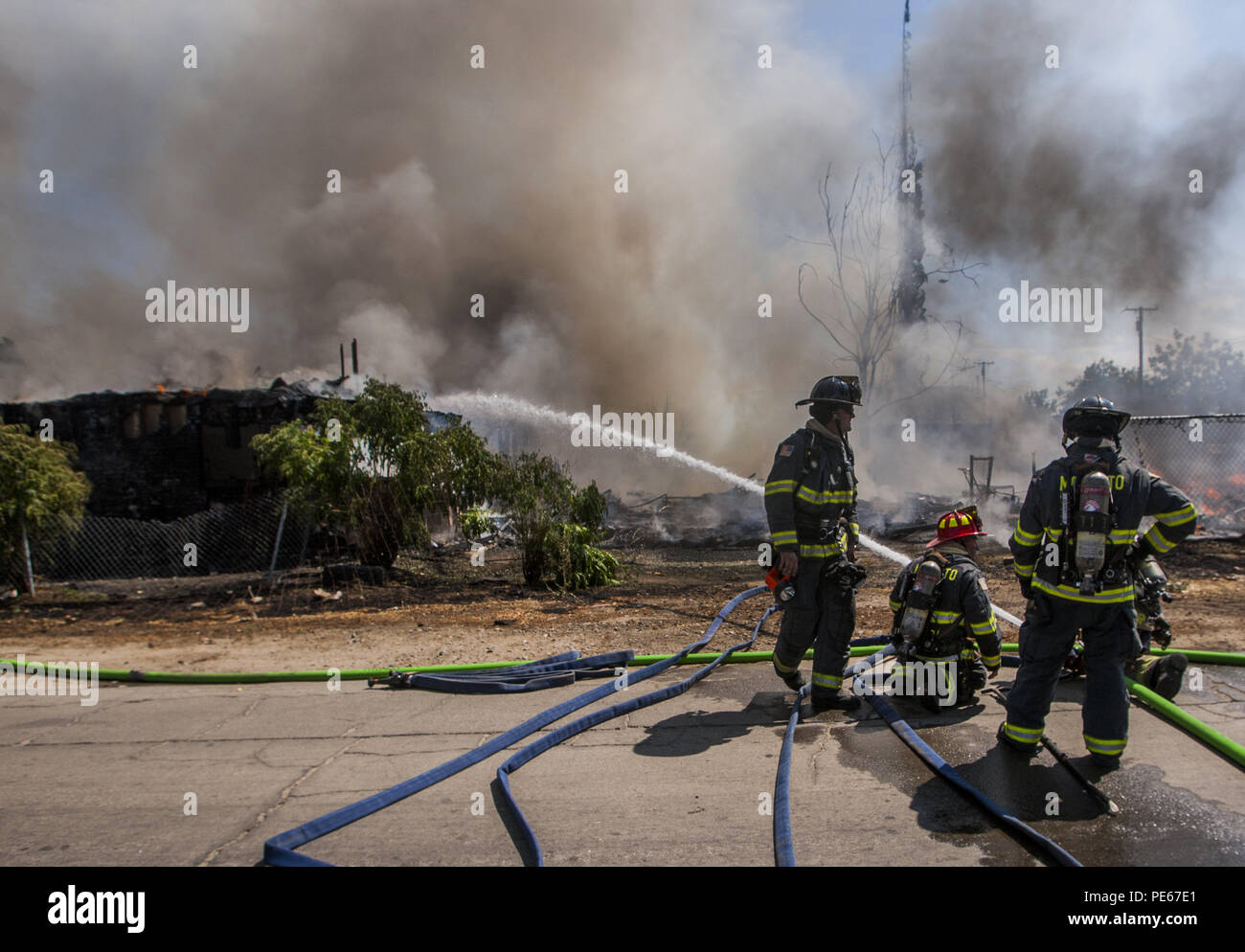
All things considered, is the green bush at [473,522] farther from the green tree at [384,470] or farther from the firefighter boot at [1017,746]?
the firefighter boot at [1017,746]

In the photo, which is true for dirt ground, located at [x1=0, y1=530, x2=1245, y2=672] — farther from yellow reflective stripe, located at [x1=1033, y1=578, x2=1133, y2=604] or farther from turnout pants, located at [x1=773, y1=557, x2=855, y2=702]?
yellow reflective stripe, located at [x1=1033, y1=578, x2=1133, y2=604]

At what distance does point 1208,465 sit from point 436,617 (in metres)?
13.4

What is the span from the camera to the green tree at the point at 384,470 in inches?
392

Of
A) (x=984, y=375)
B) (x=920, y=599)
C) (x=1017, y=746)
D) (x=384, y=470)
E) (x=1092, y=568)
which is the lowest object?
(x=1017, y=746)

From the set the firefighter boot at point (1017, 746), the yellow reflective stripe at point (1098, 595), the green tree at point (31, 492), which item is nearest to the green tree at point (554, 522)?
the green tree at point (31, 492)

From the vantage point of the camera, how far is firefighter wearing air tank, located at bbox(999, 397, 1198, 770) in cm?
342

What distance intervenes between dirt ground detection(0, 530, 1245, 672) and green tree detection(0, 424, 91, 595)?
0.75 m

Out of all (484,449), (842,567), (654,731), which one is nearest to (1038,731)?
(842,567)

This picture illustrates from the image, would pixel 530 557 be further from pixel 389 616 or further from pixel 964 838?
pixel 964 838

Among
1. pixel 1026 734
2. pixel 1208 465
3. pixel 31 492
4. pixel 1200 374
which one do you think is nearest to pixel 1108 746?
pixel 1026 734

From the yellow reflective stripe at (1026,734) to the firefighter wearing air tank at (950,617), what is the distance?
27.0 inches

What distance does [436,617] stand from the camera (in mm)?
7832

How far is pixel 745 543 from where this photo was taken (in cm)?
1398

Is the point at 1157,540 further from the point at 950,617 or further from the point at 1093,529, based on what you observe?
the point at 950,617
